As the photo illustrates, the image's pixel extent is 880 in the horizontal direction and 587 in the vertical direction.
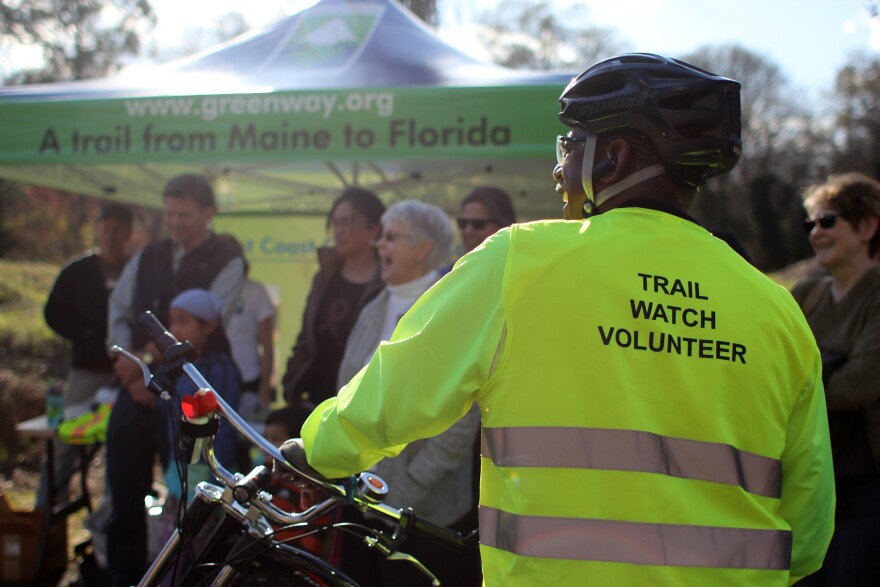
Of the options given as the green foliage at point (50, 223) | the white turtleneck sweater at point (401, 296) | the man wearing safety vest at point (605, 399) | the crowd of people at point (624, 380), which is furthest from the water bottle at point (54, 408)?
the green foliage at point (50, 223)

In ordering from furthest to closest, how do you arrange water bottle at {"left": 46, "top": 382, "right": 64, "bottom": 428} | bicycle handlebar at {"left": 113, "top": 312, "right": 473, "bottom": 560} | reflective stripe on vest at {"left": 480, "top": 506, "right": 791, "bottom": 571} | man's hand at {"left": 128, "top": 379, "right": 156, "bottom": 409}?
water bottle at {"left": 46, "top": 382, "right": 64, "bottom": 428}
man's hand at {"left": 128, "top": 379, "right": 156, "bottom": 409}
bicycle handlebar at {"left": 113, "top": 312, "right": 473, "bottom": 560}
reflective stripe on vest at {"left": 480, "top": 506, "right": 791, "bottom": 571}

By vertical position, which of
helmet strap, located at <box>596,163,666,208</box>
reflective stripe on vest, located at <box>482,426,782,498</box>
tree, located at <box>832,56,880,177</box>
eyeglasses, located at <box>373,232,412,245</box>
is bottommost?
reflective stripe on vest, located at <box>482,426,782,498</box>

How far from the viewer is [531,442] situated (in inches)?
49.7

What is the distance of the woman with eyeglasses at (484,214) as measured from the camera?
12.8ft

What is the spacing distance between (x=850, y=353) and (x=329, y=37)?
3789 mm

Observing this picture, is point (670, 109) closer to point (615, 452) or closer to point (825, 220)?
Answer: point (615, 452)

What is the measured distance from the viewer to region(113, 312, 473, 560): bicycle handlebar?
1.66m

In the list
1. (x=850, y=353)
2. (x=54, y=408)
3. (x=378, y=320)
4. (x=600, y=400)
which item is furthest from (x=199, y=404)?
(x=54, y=408)

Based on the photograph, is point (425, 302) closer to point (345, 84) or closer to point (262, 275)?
point (345, 84)

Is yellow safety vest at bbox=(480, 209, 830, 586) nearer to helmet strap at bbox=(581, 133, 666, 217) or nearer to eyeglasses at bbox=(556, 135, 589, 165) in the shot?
helmet strap at bbox=(581, 133, 666, 217)

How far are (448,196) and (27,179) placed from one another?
3.31 meters

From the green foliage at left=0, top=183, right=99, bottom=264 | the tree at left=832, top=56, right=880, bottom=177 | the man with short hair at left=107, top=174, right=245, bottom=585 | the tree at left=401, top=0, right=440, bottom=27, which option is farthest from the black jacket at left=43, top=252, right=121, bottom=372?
the tree at left=832, top=56, right=880, bottom=177

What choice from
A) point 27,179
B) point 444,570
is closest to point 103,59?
point 27,179

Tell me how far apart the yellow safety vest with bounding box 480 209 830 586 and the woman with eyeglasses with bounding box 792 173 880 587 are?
1695 mm
